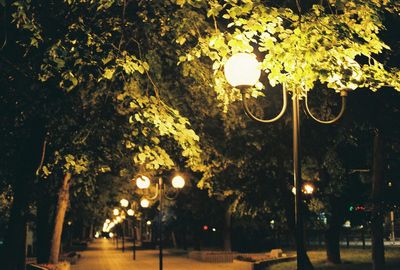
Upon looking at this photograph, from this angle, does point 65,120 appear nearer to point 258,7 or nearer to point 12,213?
point 12,213

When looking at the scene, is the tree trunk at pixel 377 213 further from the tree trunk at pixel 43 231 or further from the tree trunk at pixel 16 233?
the tree trunk at pixel 43 231

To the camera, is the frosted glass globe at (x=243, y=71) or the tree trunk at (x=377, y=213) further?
the tree trunk at (x=377, y=213)

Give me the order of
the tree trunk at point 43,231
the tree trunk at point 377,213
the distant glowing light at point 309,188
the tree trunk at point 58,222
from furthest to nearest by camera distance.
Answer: the tree trunk at point 43,231 → the tree trunk at point 58,222 → the distant glowing light at point 309,188 → the tree trunk at point 377,213

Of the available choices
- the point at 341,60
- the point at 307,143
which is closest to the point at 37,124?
the point at 341,60

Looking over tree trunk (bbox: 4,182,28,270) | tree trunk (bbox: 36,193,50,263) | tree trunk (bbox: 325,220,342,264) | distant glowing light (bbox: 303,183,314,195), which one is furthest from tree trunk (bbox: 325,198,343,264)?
tree trunk (bbox: 4,182,28,270)

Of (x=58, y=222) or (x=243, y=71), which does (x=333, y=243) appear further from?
(x=243, y=71)

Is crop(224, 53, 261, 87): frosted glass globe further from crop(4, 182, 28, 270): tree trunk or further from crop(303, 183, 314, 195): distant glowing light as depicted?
crop(303, 183, 314, 195): distant glowing light

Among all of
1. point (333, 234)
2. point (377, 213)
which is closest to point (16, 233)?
point (377, 213)

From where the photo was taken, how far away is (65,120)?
12.6 m

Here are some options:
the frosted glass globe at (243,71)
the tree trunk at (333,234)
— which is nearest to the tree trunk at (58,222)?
the tree trunk at (333,234)

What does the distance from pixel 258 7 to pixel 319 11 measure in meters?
1.14

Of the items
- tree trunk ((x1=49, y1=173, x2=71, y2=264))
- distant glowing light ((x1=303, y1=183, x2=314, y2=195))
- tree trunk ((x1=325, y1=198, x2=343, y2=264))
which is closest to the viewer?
distant glowing light ((x1=303, y1=183, x2=314, y2=195))

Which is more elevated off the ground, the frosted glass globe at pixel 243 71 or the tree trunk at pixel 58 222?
the frosted glass globe at pixel 243 71

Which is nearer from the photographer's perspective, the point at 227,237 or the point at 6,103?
the point at 6,103
